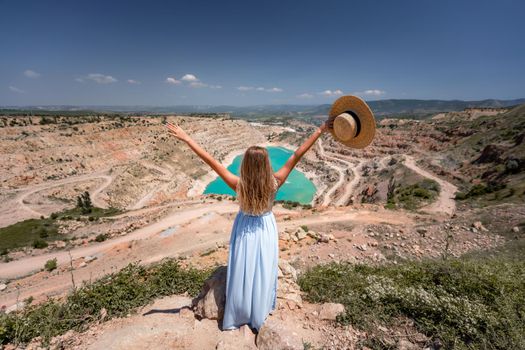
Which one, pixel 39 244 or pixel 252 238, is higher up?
pixel 252 238

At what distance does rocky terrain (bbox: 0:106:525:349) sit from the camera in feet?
13.4

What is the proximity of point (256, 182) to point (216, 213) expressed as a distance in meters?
20.8

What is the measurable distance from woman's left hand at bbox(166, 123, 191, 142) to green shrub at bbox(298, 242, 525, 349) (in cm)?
387

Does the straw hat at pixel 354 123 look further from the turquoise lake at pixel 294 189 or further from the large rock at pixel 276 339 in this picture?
the turquoise lake at pixel 294 189

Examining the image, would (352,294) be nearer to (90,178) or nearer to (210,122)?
(90,178)

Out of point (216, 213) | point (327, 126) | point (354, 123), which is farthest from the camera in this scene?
point (216, 213)

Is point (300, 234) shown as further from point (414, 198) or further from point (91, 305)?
point (414, 198)

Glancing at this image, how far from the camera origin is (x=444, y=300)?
4.12m

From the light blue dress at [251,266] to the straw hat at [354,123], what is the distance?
162 centimetres

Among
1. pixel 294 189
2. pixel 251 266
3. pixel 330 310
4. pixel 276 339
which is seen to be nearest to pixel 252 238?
pixel 251 266

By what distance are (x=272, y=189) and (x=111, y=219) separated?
1117 inches

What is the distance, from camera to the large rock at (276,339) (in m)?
3.33


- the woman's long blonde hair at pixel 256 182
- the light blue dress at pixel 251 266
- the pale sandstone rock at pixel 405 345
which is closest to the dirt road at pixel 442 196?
the pale sandstone rock at pixel 405 345

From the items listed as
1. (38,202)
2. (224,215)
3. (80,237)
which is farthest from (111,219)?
(38,202)
